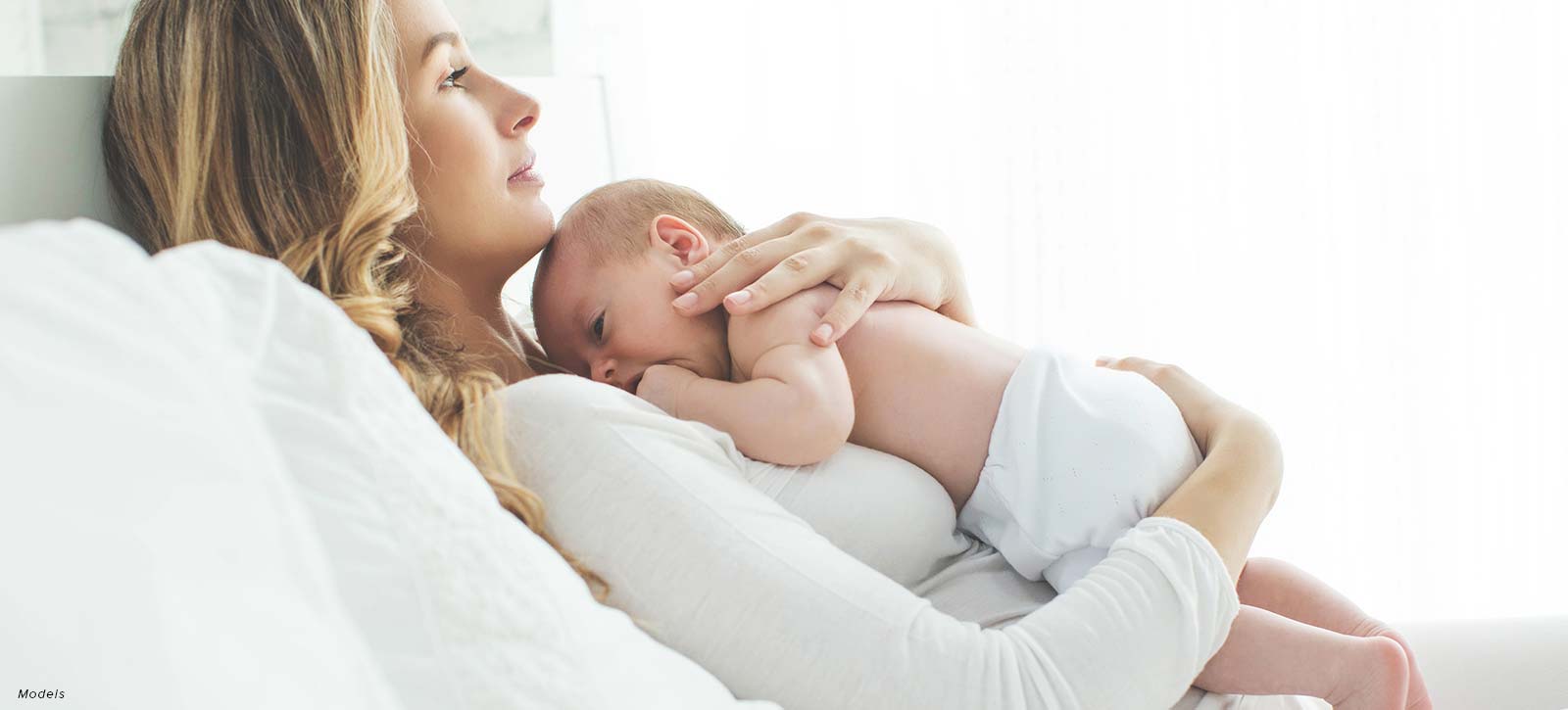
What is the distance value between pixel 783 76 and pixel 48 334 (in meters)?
2.67

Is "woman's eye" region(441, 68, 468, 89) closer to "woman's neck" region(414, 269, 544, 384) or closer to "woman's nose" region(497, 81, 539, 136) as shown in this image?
"woman's nose" region(497, 81, 539, 136)

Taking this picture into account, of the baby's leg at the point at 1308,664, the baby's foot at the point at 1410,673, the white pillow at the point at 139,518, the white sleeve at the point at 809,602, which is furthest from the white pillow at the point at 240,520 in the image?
the baby's foot at the point at 1410,673

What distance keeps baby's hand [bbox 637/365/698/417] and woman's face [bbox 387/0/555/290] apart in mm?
→ 224

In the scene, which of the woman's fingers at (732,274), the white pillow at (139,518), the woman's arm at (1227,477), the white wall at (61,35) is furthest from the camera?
the white wall at (61,35)

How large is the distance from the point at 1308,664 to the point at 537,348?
0.87 m

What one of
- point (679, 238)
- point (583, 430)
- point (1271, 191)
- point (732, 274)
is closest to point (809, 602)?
point (583, 430)

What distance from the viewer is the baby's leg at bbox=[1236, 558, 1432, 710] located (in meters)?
1.05

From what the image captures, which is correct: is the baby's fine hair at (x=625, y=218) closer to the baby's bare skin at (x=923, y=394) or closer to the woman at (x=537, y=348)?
the woman at (x=537, y=348)

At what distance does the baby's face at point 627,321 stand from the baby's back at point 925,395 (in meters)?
0.13

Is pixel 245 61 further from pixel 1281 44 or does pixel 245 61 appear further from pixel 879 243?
pixel 1281 44

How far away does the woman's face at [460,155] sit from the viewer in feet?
3.79

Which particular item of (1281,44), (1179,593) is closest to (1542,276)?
(1281,44)

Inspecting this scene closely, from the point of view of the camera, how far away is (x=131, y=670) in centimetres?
43

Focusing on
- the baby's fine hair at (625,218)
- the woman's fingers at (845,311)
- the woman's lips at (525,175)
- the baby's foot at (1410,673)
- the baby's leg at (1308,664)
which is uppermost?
the woman's lips at (525,175)
